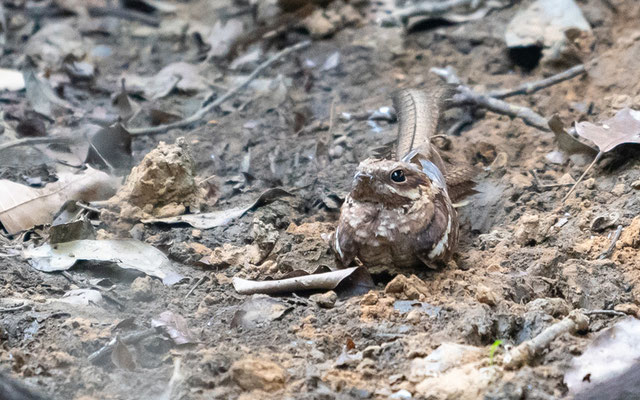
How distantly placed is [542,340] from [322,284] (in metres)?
1.05

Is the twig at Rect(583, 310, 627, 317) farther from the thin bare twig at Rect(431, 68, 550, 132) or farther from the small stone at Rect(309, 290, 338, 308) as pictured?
the thin bare twig at Rect(431, 68, 550, 132)

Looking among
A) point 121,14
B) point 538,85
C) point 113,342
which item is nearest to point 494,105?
point 538,85

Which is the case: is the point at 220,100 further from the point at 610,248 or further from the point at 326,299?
the point at 610,248

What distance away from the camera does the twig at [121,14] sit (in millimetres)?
7133

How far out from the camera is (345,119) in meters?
5.07

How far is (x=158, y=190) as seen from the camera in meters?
3.93

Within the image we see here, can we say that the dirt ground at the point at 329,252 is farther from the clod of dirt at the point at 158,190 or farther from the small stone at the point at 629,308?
the clod of dirt at the point at 158,190

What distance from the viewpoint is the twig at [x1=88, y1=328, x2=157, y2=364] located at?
263 cm

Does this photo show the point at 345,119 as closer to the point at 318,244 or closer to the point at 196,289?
the point at 318,244

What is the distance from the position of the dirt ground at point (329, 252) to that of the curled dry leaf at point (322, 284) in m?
0.08

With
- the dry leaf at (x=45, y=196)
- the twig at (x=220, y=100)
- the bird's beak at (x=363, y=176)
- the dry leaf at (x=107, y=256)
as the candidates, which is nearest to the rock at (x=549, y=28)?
the twig at (x=220, y=100)

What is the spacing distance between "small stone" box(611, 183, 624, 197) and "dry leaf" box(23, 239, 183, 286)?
2.19 metres

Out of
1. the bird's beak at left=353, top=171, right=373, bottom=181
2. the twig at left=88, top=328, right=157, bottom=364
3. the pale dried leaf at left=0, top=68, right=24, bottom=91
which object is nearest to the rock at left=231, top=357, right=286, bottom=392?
the twig at left=88, top=328, right=157, bottom=364

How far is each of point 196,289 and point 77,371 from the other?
874 millimetres
